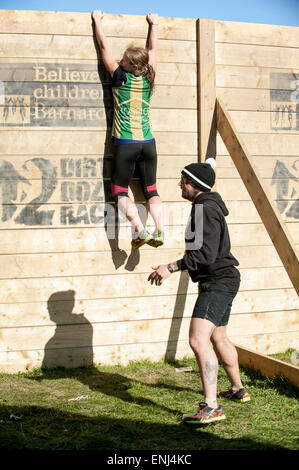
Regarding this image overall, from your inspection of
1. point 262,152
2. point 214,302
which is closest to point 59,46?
point 262,152

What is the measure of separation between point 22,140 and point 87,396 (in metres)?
Answer: 2.26

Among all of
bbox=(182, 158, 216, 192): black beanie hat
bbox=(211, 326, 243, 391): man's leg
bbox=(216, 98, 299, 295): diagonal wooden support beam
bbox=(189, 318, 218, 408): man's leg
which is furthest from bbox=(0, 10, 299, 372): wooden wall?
bbox=(189, 318, 218, 408): man's leg

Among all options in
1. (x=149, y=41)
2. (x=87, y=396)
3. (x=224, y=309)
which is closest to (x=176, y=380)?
(x=87, y=396)

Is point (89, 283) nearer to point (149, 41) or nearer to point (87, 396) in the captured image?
point (87, 396)

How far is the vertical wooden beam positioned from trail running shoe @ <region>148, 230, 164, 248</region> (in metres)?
0.83

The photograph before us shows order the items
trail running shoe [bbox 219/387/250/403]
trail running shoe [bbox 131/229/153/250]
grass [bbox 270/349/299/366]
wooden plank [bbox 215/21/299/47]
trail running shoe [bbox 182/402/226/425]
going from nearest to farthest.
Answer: trail running shoe [bbox 182/402/226/425]
trail running shoe [bbox 219/387/250/403]
trail running shoe [bbox 131/229/153/250]
grass [bbox 270/349/299/366]
wooden plank [bbox 215/21/299/47]

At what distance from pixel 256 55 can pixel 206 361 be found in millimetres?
3142

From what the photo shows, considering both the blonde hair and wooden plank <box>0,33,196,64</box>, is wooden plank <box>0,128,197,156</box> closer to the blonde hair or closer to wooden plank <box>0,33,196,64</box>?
the blonde hair

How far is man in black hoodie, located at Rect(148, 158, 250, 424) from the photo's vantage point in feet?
10.5

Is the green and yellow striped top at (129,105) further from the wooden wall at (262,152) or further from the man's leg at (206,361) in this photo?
the man's leg at (206,361)

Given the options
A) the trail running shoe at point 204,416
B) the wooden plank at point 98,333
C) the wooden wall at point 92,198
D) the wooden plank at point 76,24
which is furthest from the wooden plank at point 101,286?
the wooden plank at point 76,24

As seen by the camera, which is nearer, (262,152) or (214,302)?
(214,302)

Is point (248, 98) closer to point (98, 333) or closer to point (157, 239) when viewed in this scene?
point (157, 239)

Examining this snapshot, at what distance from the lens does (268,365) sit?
4.24 m
